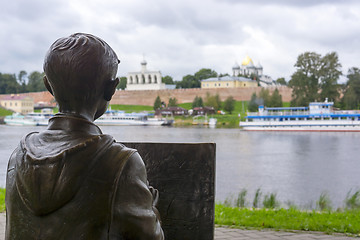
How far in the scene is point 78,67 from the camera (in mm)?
1325

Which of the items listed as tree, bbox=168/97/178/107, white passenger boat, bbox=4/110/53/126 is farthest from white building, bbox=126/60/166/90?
white passenger boat, bbox=4/110/53/126

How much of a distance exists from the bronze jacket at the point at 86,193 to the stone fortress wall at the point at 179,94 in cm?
6976

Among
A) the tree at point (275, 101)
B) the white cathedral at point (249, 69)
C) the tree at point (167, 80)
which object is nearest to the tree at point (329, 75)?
the tree at point (275, 101)

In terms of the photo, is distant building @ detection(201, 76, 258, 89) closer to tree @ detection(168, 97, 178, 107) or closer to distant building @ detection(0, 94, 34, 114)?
tree @ detection(168, 97, 178, 107)

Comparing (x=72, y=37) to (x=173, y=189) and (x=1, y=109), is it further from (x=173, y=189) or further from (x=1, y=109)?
(x=1, y=109)

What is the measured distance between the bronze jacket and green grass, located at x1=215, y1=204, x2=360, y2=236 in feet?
12.6

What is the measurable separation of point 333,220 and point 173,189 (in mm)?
3500

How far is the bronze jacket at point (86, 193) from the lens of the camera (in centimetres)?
127

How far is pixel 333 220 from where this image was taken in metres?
5.28

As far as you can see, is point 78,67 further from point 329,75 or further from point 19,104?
point 19,104

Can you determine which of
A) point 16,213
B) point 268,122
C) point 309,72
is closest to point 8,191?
point 16,213

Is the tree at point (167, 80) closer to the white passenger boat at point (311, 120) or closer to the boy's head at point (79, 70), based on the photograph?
the white passenger boat at point (311, 120)

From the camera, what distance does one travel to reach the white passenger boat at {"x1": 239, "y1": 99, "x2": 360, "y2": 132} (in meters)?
40.5

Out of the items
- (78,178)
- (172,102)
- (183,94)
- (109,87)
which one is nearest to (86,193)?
(78,178)
